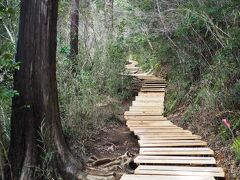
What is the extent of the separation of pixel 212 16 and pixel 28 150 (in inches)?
195

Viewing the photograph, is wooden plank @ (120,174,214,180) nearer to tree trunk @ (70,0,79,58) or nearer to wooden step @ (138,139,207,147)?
wooden step @ (138,139,207,147)

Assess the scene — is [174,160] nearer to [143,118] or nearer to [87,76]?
[143,118]

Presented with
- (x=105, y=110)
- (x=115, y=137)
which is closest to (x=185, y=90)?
(x=105, y=110)

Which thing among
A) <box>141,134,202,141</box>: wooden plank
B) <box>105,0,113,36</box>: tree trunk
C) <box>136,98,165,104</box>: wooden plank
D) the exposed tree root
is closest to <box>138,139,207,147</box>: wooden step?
<box>141,134,202,141</box>: wooden plank

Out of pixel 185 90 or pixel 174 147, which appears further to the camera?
pixel 185 90

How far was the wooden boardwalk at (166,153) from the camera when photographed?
196 inches

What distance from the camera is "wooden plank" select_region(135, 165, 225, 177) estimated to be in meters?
4.96

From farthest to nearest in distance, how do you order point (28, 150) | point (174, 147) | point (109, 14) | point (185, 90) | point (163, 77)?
point (163, 77) → point (109, 14) → point (185, 90) → point (174, 147) → point (28, 150)

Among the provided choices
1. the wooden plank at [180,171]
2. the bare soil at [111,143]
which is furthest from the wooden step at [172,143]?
the wooden plank at [180,171]

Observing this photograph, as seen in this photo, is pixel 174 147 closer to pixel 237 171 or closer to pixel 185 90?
pixel 237 171

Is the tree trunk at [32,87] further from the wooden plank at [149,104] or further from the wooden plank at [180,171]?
the wooden plank at [149,104]

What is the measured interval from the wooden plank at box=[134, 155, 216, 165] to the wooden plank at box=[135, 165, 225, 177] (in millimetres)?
202

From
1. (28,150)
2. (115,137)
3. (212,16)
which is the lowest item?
(115,137)

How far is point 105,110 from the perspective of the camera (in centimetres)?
960
